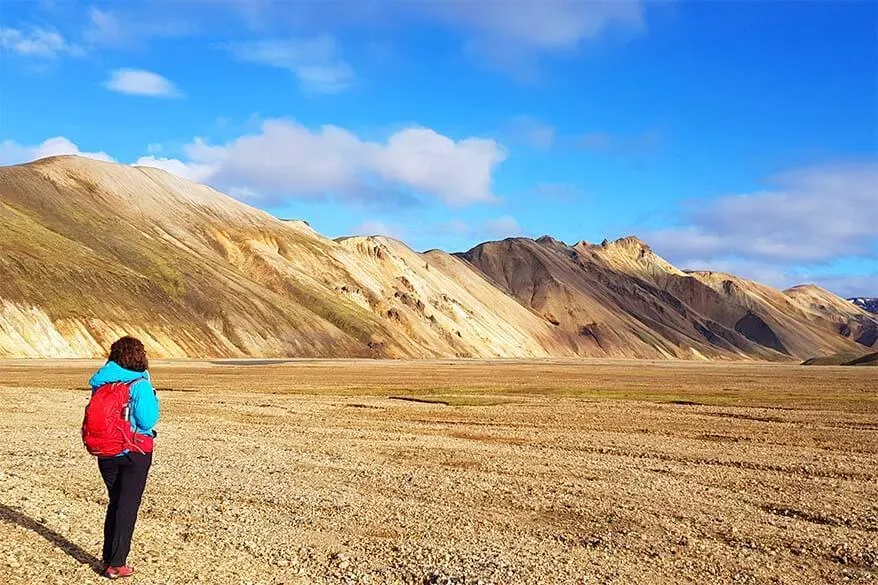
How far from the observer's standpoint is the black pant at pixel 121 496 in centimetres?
859

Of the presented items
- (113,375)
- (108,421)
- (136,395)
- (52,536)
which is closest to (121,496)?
(108,421)

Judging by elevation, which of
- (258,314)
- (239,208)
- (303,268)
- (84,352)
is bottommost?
(84,352)

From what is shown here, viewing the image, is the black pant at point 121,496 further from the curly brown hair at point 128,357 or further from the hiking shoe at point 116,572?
the curly brown hair at point 128,357

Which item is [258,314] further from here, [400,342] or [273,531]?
[273,531]

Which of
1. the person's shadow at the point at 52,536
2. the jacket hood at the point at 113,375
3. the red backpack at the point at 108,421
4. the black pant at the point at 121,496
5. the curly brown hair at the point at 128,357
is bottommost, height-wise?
the person's shadow at the point at 52,536

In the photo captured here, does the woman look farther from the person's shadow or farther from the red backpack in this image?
the person's shadow

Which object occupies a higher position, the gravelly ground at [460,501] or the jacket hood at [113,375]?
the jacket hood at [113,375]

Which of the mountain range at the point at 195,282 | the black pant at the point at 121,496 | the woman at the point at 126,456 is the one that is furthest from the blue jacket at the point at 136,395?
the mountain range at the point at 195,282

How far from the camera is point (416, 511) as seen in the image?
502 inches

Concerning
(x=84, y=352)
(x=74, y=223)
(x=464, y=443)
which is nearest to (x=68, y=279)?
(x=84, y=352)

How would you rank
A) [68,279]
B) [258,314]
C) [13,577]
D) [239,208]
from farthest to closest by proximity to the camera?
[239,208] < [258,314] < [68,279] < [13,577]

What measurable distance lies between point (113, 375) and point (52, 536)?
3883 millimetres

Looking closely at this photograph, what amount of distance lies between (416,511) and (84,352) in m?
82.1

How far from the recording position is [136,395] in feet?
27.8
